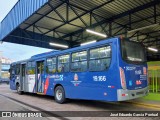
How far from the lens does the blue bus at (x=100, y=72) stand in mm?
7426

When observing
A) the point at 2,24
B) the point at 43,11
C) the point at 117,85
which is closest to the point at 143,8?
the point at 43,11

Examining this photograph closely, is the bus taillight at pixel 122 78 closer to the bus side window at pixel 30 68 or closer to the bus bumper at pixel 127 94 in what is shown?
the bus bumper at pixel 127 94

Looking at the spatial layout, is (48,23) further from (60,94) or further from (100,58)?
(100,58)

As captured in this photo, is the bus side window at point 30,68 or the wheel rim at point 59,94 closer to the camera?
the wheel rim at point 59,94

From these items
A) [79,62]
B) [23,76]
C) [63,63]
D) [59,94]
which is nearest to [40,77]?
[59,94]

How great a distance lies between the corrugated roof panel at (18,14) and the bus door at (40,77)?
13.5 ft

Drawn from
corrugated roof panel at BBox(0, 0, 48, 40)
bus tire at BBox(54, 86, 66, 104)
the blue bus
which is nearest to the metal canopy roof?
corrugated roof panel at BBox(0, 0, 48, 40)

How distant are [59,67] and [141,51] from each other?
438 centimetres

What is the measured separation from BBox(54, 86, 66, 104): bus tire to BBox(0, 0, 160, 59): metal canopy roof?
5.69 m

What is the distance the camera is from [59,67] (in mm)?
10586

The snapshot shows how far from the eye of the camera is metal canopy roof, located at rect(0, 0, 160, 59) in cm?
1369

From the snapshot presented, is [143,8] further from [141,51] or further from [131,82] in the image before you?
[131,82]

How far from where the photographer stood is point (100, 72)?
7.96m

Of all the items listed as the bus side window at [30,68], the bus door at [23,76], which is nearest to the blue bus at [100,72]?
the bus side window at [30,68]
